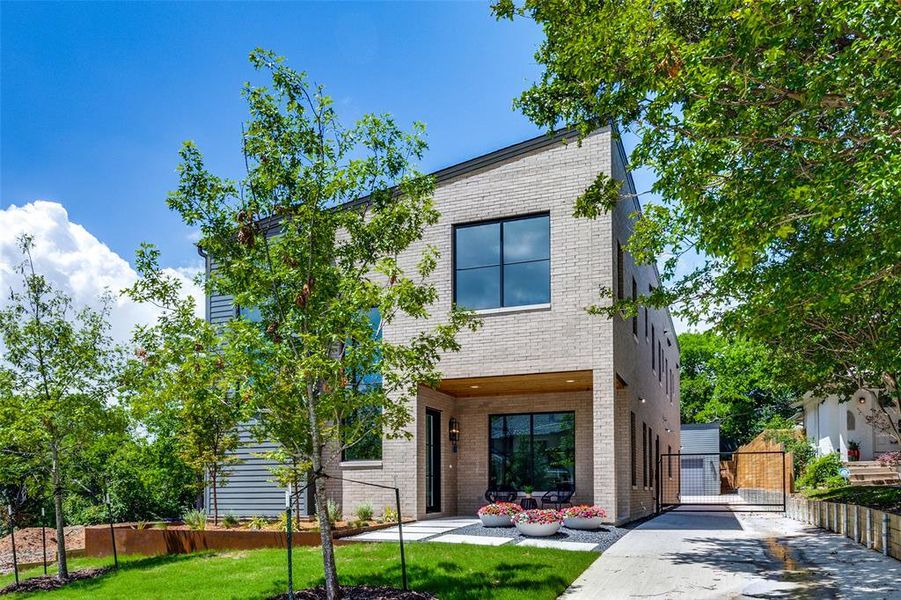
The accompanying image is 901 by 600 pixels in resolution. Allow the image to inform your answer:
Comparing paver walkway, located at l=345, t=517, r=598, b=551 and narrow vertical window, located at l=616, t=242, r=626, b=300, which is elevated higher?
narrow vertical window, located at l=616, t=242, r=626, b=300

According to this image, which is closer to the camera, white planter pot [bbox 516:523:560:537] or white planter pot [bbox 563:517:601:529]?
white planter pot [bbox 516:523:560:537]

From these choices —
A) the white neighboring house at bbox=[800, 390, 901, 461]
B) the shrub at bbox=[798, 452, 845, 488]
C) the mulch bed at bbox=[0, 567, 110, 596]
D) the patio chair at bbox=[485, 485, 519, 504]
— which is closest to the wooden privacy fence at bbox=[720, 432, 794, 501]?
the shrub at bbox=[798, 452, 845, 488]

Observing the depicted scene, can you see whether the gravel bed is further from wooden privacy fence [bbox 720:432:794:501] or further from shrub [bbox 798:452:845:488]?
shrub [bbox 798:452:845:488]

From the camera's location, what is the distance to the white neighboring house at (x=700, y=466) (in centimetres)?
3786

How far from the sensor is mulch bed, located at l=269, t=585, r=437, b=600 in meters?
8.30

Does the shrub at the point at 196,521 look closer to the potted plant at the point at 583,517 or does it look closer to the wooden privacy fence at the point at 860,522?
the potted plant at the point at 583,517

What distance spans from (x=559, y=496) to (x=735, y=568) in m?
6.41

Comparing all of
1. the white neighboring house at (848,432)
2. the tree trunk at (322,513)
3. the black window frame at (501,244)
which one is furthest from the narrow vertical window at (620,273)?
the white neighboring house at (848,432)

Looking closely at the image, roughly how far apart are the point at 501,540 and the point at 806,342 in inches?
266

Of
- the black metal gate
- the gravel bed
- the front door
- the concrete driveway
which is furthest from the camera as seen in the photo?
the black metal gate

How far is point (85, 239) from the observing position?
19438 mm

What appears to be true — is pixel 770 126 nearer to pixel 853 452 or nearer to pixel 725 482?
pixel 853 452

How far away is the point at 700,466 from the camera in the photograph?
129ft

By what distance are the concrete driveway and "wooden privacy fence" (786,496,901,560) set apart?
0.20m
